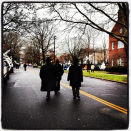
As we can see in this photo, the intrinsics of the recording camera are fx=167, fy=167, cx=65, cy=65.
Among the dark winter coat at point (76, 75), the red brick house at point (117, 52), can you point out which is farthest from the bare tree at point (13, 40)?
the red brick house at point (117, 52)

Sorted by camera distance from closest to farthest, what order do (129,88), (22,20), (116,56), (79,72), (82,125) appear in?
(129,88)
(82,125)
(79,72)
(22,20)
(116,56)

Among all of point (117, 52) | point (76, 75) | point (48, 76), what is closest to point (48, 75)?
point (48, 76)

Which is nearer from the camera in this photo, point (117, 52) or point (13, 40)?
point (13, 40)

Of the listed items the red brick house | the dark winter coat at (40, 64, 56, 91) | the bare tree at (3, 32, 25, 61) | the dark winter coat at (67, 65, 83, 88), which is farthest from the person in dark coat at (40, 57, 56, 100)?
the red brick house

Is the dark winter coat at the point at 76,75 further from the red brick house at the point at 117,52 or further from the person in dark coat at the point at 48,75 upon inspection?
the red brick house at the point at 117,52

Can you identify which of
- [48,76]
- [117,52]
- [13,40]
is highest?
[13,40]

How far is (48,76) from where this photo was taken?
7.13 metres

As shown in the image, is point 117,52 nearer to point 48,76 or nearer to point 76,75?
point 76,75

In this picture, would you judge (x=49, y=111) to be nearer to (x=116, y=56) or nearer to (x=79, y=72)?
(x=79, y=72)

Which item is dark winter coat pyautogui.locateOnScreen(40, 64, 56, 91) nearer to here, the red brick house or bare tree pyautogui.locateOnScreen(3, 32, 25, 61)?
bare tree pyautogui.locateOnScreen(3, 32, 25, 61)

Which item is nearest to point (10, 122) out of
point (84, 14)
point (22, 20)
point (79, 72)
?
point (79, 72)

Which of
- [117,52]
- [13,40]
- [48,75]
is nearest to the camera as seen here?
[48,75]

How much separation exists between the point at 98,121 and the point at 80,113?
895mm

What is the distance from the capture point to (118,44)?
100.0 feet
